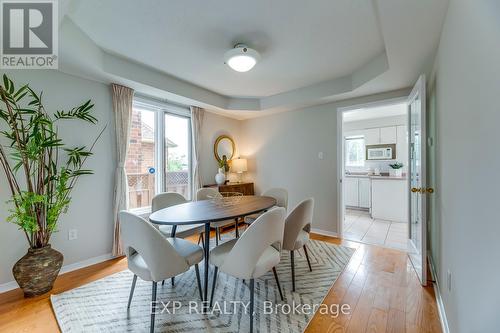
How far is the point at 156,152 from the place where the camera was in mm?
3391

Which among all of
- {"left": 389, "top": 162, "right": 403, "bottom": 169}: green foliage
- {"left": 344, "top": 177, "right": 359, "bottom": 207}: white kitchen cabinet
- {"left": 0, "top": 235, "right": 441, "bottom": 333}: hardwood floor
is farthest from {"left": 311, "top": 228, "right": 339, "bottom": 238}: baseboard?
{"left": 389, "top": 162, "right": 403, "bottom": 169}: green foliage

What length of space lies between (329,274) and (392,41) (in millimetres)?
2337

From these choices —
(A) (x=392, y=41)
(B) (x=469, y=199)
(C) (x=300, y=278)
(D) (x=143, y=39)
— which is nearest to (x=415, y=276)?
(C) (x=300, y=278)

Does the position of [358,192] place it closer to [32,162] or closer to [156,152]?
[156,152]

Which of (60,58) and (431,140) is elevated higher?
(60,58)

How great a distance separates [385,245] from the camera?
305 cm

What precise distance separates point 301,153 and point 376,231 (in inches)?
74.8

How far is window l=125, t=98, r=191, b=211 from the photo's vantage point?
10.2 ft

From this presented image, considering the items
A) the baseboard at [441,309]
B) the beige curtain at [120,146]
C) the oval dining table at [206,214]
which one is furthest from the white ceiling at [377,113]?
the beige curtain at [120,146]

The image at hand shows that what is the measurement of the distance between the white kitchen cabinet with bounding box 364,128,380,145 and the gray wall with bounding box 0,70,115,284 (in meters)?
5.59

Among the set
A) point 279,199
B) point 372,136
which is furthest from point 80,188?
point 372,136

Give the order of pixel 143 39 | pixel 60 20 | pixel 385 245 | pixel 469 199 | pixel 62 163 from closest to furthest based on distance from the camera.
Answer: pixel 469 199 < pixel 60 20 < pixel 143 39 < pixel 62 163 < pixel 385 245

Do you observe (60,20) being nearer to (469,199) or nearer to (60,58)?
(60,58)

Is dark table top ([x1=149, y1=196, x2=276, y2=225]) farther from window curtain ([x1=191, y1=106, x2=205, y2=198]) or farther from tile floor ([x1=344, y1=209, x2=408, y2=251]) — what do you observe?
tile floor ([x1=344, y1=209, x2=408, y2=251])
